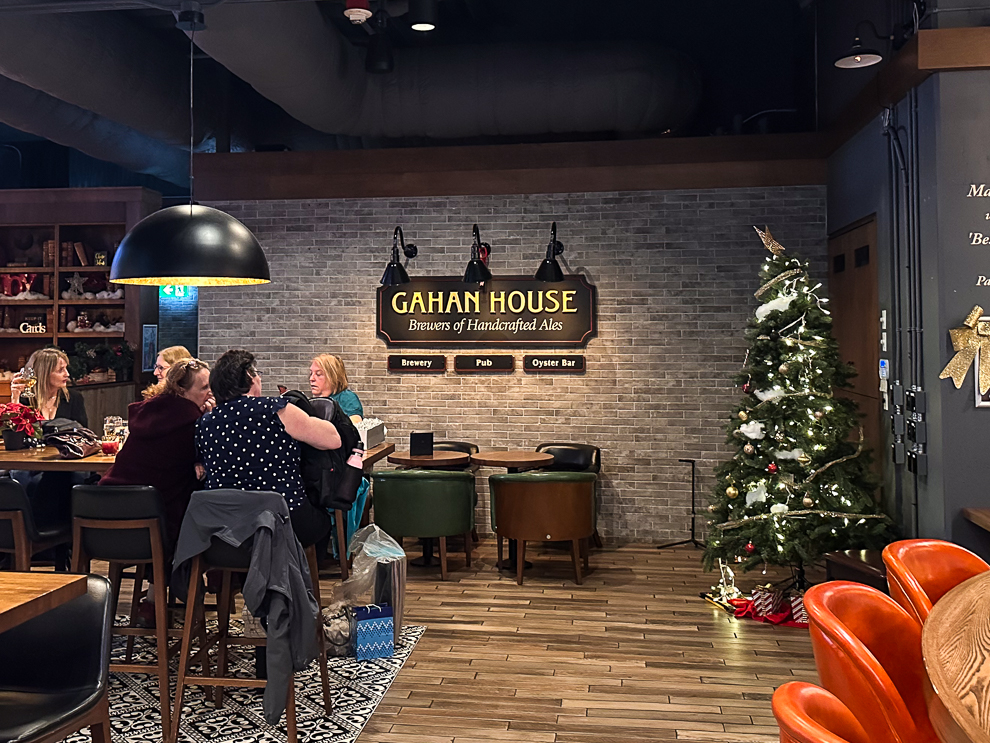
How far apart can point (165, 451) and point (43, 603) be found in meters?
1.79

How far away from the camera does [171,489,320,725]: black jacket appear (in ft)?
11.1

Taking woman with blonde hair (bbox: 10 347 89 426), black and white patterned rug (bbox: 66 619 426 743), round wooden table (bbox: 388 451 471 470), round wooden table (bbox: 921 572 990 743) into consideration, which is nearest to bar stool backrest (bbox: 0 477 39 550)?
black and white patterned rug (bbox: 66 619 426 743)

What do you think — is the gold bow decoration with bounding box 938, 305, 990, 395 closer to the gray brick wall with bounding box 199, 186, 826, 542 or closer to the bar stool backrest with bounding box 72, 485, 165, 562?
the gray brick wall with bounding box 199, 186, 826, 542

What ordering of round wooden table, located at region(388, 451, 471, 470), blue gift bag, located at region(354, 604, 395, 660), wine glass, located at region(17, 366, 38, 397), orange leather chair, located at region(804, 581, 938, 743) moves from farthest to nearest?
1. round wooden table, located at region(388, 451, 471, 470)
2. wine glass, located at region(17, 366, 38, 397)
3. blue gift bag, located at region(354, 604, 395, 660)
4. orange leather chair, located at region(804, 581, 938, 743)

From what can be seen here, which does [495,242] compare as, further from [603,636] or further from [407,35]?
[603,636]

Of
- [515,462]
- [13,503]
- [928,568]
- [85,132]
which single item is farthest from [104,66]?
[928,568]

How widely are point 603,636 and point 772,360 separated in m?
2.01

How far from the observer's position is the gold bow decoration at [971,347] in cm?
450

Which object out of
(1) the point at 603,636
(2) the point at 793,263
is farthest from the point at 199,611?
(2) the point at 793,263

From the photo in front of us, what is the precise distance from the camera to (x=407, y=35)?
7.67 metres

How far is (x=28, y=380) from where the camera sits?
5602 millimetres

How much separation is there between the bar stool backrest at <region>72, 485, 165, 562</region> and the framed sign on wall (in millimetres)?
4065

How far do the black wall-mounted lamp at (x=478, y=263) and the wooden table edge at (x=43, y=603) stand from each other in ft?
16.0

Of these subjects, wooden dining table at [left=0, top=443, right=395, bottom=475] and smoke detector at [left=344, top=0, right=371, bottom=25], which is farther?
smoke detector at [left=344, top=0, right=371, bottom=25]
